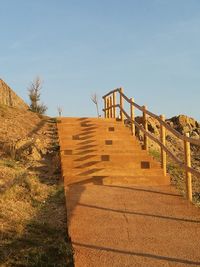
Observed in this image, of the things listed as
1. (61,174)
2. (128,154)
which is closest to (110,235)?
(61,174)

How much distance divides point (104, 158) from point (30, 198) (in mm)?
3403

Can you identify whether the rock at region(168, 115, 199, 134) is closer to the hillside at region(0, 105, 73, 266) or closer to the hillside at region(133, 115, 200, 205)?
the hillside at region(133, 115, 200, 205)

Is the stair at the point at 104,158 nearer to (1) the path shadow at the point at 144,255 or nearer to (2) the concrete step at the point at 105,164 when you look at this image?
(2) the concrete step at the point at 105,164

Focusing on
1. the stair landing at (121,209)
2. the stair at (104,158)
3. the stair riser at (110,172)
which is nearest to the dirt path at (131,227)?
the stair landing at (121,209)

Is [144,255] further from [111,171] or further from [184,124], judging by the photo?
[184,124]

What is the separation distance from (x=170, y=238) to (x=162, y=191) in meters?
3.12

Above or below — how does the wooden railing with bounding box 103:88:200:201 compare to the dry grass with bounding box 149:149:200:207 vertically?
above

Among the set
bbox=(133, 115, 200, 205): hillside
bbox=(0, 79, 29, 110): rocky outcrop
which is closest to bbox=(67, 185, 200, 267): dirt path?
bbox=(133, 115, 200, 205): hillside

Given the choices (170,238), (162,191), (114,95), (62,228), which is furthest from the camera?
(114,95)

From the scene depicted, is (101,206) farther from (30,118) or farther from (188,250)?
(30,118)

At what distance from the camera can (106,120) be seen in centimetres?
1552

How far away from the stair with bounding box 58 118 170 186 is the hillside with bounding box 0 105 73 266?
42cm

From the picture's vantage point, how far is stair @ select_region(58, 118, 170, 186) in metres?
9.69

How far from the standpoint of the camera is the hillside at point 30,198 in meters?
5.19
